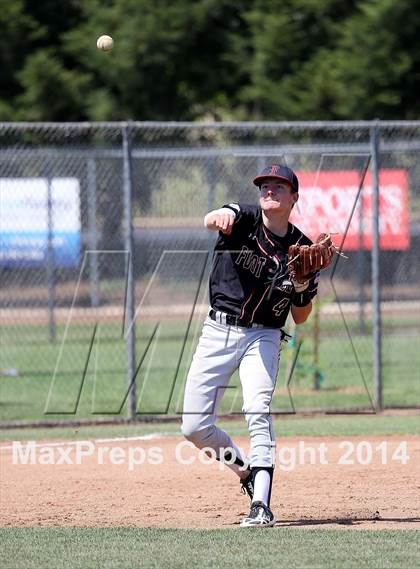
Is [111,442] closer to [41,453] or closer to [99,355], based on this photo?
[41,453]

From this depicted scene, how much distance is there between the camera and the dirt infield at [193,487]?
660cm

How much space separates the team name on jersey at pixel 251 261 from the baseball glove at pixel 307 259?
0.20 m

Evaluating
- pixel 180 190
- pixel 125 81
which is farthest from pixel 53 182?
pixel 125 81

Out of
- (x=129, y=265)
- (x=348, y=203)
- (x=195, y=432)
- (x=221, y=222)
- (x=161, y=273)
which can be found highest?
(x=348, y=203)

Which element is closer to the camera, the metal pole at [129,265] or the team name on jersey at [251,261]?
the team name on jersey at [251,261]

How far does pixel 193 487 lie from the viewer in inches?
302

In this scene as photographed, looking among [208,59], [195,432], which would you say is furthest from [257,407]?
[208,59]

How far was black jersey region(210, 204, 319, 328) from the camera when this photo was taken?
250 inches

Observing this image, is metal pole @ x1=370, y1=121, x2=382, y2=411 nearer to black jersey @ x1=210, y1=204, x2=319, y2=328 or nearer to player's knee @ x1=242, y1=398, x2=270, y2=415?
black jersey @ x1=210, y1=204, x2=319, y2=328

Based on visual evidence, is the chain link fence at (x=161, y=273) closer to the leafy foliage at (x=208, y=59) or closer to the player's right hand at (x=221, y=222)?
the player's right hand at (x=221, y=222)

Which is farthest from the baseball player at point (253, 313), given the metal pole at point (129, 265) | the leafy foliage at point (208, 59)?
the leafy foliage at point (208, 59)

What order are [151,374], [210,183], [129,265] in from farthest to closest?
[210,183] → [151,374] → [129,265]

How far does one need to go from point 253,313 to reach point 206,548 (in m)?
1.44

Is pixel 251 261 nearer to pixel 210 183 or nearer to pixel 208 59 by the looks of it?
pixel 210 183
